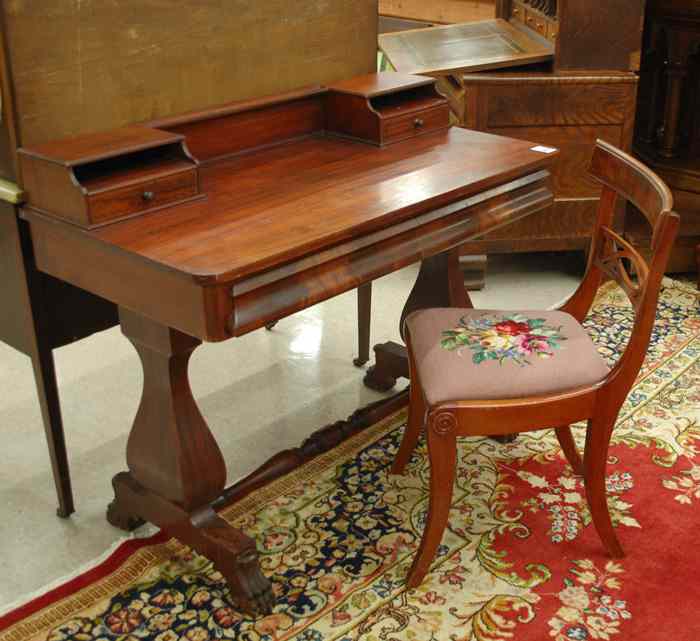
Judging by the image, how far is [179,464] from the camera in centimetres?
229

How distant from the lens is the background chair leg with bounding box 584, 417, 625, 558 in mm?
2297

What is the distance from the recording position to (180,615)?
2.26 meters

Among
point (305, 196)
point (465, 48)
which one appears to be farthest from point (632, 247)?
point (465, 48)

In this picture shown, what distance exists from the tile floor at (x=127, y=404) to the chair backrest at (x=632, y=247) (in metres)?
0.97

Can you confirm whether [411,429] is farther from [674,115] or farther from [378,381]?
[674,115]

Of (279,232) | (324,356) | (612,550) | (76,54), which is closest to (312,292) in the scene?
(279,232)

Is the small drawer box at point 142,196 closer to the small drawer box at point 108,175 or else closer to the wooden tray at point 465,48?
the small drawer box at point 108,175

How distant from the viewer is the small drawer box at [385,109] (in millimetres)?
2619

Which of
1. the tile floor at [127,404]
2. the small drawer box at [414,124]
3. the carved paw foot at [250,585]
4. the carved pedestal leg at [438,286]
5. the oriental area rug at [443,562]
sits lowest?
the tile floor at [127,404]

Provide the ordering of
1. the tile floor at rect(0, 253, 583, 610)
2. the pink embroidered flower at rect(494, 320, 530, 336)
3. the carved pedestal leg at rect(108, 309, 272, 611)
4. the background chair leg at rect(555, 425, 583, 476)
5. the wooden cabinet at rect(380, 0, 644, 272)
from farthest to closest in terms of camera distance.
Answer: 1. the wooden cabinet at rect(380, 0, 644, 272)
2. the background chair leg at rect(555, 425, 583, 476)
3. the tile floor at rect(0, 253, 583, 610)
4. the pink embroidered flower at rect(494, 320, 530, 336)
5. the carved pedestal leg at rect(108, 309, 272, 611)

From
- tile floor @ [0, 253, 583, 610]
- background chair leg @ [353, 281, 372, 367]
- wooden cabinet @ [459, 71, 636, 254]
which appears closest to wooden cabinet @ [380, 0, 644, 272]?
wooden cabinet @ [459, 71, 636, 254]

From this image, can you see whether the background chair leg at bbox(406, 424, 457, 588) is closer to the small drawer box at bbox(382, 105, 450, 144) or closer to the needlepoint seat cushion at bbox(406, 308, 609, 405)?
the needlepoint seat cushion at bbox(406, 308, 609, 405)

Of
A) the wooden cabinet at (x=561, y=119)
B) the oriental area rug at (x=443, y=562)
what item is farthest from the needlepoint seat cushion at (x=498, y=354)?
the wooden cabinet at (x=561, y=119)

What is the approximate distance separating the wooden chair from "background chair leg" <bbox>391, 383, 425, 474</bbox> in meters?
0.18
